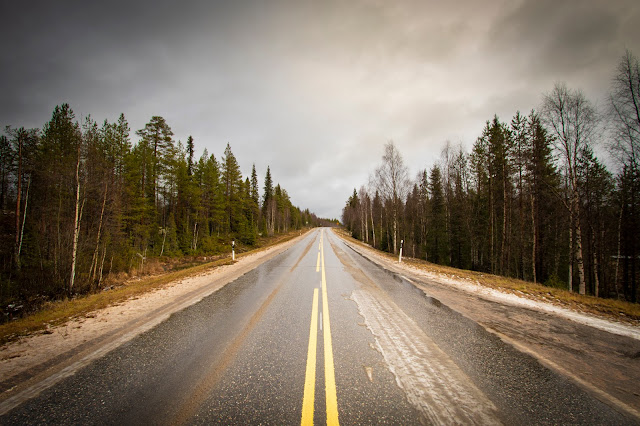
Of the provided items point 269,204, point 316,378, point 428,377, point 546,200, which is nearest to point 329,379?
point 316,378

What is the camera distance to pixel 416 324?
455 centimetres

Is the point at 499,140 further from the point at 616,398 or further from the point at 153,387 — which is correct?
the point at 153,387

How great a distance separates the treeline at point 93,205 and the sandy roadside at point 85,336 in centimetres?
789

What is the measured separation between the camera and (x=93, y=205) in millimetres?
12953

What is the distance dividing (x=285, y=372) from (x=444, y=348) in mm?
2725

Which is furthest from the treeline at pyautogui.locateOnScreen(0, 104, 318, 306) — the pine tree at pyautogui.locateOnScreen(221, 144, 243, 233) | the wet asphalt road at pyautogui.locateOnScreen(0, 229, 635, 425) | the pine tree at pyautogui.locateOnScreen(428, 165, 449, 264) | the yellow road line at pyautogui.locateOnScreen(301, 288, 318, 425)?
the pine tree at pyautogui.locateOnScreen(428, 165, 449, 264)

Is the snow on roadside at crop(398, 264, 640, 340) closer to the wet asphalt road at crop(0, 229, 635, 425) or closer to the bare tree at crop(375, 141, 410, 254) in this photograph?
the wet asphalt road at crop(0, 229, 635, 425)

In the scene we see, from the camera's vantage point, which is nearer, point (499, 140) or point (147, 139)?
point (499, 140)

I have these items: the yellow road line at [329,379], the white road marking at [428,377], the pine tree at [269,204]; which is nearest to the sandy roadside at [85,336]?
the yellow road line at [329,379]

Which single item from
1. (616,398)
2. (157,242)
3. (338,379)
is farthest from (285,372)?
(157,242)

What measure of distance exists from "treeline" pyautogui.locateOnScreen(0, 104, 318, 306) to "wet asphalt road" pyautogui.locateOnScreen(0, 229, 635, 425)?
11354 millimetres

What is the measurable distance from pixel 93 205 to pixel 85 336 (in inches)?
518

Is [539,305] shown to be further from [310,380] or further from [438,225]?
[438,225]

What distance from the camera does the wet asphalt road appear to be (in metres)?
2.26
